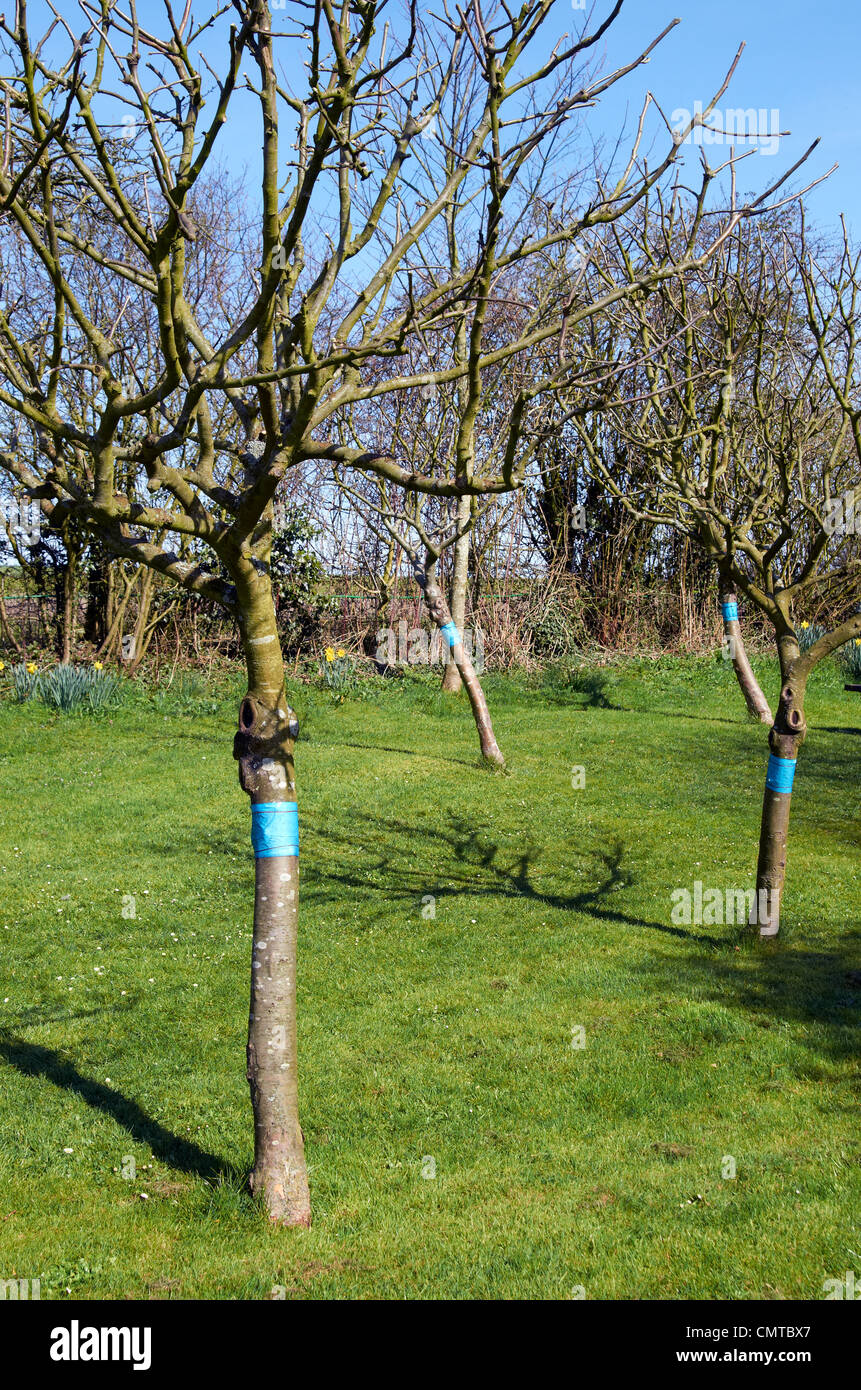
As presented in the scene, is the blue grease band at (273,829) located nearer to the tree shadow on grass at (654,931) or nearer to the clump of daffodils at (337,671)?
the tree shadow on grass at (654,931)

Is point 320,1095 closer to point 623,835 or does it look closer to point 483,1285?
point 483,1285

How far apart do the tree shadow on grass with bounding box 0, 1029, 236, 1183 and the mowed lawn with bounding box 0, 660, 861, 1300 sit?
0.02 m

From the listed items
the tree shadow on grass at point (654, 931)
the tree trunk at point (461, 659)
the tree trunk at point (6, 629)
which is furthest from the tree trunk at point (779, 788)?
the tree trunk at point (6, 629)

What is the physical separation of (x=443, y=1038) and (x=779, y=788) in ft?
8.98

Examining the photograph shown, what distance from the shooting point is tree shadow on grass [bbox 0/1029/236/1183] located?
4496 mm

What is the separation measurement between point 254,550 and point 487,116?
1939 mm

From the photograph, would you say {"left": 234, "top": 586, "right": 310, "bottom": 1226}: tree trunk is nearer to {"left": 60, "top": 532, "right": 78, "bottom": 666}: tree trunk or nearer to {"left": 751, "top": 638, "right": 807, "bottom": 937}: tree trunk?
{"left": 751, "top": 638, "right": 807, "bottom": 937}: tree trunk

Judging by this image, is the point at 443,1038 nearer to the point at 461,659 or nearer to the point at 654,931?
the point at 654,931

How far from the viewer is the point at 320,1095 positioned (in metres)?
5.10

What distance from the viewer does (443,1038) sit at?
570 centimetres

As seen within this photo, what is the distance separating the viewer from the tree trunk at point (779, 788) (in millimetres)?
6656

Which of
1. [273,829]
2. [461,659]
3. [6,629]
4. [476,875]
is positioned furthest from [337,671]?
[273,829]

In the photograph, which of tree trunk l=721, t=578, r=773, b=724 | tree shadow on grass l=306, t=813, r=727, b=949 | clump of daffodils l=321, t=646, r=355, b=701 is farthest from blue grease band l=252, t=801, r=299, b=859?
clump of daffodils l=321, t=646, r=355, b=701
